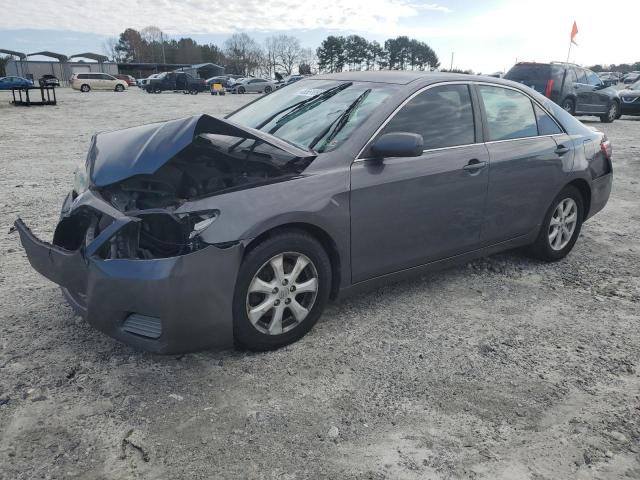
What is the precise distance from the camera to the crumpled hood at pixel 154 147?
9.35 ft

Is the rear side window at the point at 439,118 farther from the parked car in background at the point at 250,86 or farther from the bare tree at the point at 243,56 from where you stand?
the bare tree at the point at 243,56

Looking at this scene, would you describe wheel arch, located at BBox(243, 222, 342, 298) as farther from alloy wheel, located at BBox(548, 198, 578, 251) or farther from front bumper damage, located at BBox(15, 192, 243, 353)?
alloy wheel, located at BBox(548, 198, 578, 251)

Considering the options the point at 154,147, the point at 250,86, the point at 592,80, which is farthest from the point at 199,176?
the point at 250,86

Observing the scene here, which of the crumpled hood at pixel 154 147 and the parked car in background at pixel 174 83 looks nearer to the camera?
the crumpled hood at pixel 154 147

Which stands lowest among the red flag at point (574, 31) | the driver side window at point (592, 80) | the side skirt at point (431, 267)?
the side skirt at point (431, 267)

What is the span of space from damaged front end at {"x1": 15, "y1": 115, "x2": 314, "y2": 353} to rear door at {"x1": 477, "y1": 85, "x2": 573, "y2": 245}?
1646mm

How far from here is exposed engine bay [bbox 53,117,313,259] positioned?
264 cm

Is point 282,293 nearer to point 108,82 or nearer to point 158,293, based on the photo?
point 158,293

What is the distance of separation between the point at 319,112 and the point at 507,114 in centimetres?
163

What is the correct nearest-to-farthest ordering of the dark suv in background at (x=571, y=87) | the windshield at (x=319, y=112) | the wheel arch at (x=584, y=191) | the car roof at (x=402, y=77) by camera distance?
the windshield at (x=319, y=112) → the car roof at (x=402, y=77) → the wheel arch at (x=584, y=191) → the dark suv in background at (x=571, y=87)

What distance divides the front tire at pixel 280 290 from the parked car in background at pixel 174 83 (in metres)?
38.8

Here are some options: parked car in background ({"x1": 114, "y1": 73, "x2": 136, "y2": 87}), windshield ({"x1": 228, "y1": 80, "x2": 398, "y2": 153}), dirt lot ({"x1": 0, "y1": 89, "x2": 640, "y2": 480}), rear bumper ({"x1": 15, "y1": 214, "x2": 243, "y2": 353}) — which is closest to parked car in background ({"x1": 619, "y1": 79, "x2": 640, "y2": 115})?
dirt lot ({"x1": 0, "y1": 89, "x2": 640, "y2": 480})

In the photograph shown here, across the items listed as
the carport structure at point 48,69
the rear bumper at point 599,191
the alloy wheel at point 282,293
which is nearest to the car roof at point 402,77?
the rear bumper at point 599,191

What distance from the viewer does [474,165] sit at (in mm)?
3775
